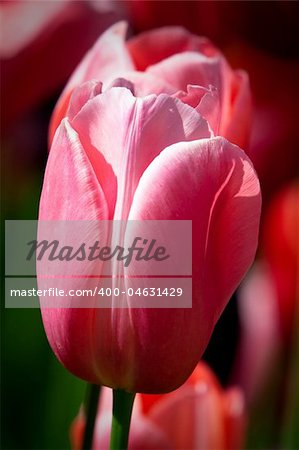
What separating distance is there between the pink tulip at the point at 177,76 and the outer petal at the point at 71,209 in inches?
1.2

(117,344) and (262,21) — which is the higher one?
(262,21)

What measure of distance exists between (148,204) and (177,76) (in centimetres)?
6

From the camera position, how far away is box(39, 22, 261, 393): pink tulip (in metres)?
0.24

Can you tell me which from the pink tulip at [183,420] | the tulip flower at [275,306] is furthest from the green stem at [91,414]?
the tulip flower at [275,306]

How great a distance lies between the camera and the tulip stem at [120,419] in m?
0.25

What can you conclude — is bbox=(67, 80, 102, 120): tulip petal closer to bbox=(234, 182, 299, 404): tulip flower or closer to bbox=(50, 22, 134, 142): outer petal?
bbox=(50, 22, 134, 142): outer petal

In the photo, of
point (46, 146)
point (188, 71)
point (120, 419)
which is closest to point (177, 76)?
point (188, 71)

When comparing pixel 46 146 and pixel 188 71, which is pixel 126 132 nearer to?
pixel 188 71

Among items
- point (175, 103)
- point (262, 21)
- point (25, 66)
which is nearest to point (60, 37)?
point (25, 66)

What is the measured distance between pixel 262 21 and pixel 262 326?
199mm

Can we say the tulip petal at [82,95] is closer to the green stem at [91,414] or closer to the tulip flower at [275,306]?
the green stem at [91,414]

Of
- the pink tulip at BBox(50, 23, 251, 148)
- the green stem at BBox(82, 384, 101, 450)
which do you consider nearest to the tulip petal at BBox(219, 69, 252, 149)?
the pink tulip at BBox(50, 23, 251, 148)

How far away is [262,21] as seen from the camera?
0.56 meters

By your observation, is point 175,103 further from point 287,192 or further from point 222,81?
point 287,192
